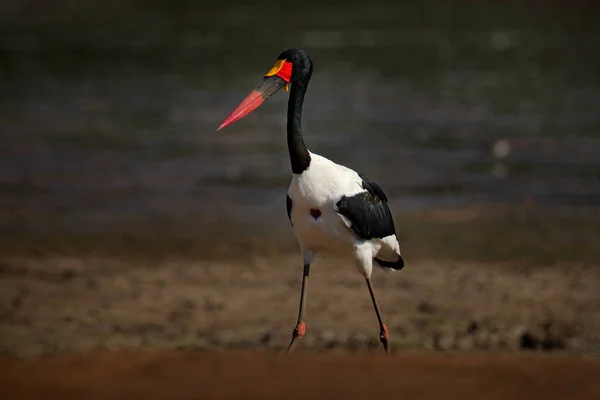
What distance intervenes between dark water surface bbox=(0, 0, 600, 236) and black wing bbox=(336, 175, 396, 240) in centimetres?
450

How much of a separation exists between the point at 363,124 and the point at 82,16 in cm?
2333

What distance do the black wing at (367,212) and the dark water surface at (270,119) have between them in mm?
4504

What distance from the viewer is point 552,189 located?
1259 cm

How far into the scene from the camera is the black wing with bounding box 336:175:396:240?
680 cm

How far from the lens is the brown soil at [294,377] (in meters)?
4.43

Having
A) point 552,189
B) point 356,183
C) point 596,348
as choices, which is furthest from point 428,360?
point 552,189

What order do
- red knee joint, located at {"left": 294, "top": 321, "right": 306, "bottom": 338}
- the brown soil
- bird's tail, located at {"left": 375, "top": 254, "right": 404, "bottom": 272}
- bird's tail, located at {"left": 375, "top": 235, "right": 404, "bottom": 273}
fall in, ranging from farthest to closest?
bird's tail, located at {"left": 375, "top": 254, "right": 404, "bottom": 272} < bird's tail, located at {"left": 375, "top": 235, "right": 404, "bottom": 273} < red knee joint, located at {"left": 294, "top": 321, "right": 306, "bottom": 338} < the brown soil

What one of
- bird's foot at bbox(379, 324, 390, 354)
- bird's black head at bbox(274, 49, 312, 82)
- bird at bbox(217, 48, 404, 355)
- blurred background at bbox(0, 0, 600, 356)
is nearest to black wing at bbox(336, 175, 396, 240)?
bird at bbox(217, 48, 404, 355)

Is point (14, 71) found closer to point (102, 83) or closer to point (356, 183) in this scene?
point (102, 83)

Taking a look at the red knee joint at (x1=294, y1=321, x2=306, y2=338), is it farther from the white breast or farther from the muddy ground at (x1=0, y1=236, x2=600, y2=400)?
the white breast

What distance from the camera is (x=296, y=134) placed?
6902mm

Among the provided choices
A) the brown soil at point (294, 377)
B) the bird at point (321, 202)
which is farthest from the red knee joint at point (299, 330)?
the brown soil at point (294, 377)

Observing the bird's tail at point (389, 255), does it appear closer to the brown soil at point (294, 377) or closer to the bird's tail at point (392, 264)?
the bird's tail at point (392, 264)

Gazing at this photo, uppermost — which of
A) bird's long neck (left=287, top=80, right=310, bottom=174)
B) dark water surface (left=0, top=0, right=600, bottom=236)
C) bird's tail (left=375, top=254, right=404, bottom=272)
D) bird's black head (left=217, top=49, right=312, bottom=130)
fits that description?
dark water surface (left=0, top=0, right=600, bottom=236)
